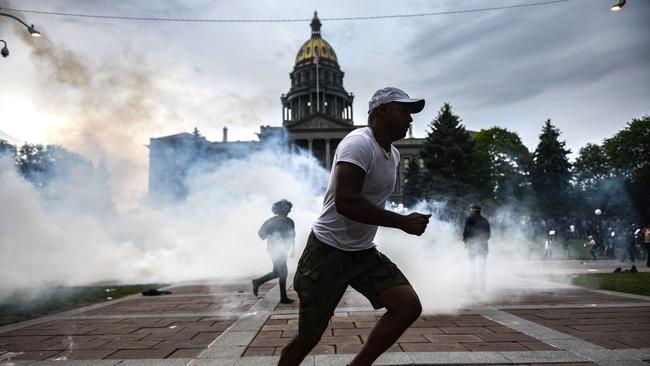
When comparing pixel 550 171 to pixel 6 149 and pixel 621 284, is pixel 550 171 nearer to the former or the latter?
pixel 621 284

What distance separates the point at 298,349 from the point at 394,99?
1.53 meters

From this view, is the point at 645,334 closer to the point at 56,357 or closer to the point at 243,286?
the point at 56,357

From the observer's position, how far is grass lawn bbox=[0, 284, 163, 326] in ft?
20.6

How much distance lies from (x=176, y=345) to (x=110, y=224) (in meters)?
14.0

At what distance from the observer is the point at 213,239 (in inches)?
607

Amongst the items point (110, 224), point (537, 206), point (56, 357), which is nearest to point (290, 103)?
point (537, 206)

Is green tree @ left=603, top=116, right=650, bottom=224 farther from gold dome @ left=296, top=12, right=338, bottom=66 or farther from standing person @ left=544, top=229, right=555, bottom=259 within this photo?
gold dome @ left=296, top=12, right=338, bottom=66

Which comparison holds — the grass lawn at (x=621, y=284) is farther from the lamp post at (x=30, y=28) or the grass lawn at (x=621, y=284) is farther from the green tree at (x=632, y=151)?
the green tree at (x=632, y=151)

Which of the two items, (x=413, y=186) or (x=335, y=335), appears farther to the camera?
(x=413, y=186)

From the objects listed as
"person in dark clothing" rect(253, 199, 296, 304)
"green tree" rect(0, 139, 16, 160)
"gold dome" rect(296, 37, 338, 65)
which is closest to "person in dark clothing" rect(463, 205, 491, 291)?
"person in dark clothing" rect(253, 199, 296, 304)

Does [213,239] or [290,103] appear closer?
[213,239]

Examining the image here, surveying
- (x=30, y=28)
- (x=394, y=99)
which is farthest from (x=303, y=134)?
(x=394, y=99)

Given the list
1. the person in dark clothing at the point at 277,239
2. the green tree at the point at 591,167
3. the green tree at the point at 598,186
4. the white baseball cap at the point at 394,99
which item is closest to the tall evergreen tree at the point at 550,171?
the green tree at the point at 598,186

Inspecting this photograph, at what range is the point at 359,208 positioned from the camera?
2.12 meters
